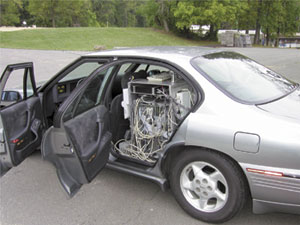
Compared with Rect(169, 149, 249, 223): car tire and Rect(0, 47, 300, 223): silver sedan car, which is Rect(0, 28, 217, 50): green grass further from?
Rect(169, 149, 249, 223): car tire

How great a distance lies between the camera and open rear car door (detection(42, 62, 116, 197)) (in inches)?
103

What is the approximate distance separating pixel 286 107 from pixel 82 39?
104ft

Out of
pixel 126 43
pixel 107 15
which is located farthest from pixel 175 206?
pixel 107 15

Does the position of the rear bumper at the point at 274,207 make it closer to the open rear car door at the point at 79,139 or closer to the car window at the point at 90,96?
the open rear car door at the point at 79,139

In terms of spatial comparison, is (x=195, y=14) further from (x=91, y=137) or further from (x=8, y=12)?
(x=8, y=12)

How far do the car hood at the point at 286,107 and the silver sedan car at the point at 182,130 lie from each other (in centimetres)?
1

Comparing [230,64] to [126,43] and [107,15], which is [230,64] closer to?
[126,43]

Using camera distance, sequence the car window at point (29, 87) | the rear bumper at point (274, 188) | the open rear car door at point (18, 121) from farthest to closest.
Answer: the car window at point (29, 87)
the open rear car door at point (18, 121)
the rear bumper at point (274, 188)

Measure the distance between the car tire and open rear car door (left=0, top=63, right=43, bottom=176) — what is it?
1.60 m

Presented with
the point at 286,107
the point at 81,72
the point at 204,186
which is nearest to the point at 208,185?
the point at 204,186

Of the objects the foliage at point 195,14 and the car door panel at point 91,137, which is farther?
the foliage at point 195,14

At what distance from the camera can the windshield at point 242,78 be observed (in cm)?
260

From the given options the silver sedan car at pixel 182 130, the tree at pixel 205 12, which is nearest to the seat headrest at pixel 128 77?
the silver sedan car at pixel 182 130

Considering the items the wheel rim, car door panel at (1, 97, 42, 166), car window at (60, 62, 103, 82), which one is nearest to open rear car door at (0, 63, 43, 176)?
car door panel at (1, 97, 42, 166)
